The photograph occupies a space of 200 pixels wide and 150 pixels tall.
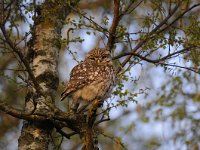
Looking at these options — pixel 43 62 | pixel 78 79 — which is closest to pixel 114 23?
pixel 78 79

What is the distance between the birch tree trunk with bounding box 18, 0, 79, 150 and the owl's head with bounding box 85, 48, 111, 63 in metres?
0.36

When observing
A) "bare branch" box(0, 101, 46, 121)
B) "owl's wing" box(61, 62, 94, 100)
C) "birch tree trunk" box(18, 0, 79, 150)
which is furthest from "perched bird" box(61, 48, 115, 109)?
"bare branch" box(0, 101, 46, 121)

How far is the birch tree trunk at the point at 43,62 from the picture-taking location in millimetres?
4180

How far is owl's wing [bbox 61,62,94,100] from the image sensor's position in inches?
174

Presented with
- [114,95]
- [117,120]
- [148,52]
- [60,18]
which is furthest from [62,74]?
[114,95]

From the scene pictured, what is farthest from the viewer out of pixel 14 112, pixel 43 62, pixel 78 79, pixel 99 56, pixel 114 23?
pixel 99 56

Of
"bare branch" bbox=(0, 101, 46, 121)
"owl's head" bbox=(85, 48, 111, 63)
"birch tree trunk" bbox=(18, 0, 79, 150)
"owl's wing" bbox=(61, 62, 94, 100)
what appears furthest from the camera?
"owl's head" bbox=(85, 48, 111, 63)

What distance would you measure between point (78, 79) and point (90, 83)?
0.12 meters

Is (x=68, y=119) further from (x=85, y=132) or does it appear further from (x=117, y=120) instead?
(x=117, y=120)

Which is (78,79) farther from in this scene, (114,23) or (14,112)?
(14,112)

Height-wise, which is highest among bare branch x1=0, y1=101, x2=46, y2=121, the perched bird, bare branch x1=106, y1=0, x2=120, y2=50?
bare branch x1=106, y1=0, x2=120, y2=50

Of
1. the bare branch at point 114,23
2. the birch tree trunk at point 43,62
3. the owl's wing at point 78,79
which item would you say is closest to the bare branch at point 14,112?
the birch tree trunk at point 43,62

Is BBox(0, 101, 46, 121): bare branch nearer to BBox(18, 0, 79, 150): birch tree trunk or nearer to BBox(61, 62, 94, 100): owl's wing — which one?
BBox(18, 0, 79, 150): birch tree trunk

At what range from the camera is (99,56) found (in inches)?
193
